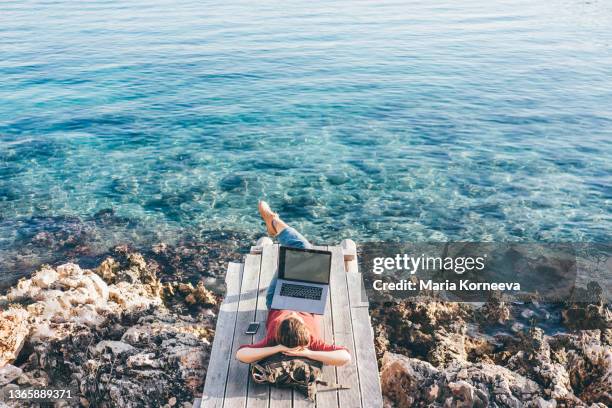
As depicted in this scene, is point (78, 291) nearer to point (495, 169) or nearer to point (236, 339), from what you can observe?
point (236, 339)

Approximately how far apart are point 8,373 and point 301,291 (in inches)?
201

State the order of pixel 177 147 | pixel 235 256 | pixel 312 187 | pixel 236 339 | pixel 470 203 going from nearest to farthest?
pixel 236 339 < pixel 235 256 < pixel 470 203 < pixel 312 187 < pixel 177 147

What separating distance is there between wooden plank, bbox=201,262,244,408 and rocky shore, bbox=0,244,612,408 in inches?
29.7

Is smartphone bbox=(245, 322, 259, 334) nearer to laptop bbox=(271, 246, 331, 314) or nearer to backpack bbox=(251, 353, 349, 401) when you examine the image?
laptop bbox=(271, 246, 331, 314)

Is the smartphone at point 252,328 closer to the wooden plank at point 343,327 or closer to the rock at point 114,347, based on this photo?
the wooden plank at point 343,327

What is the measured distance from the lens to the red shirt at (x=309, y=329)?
7328 millimetres

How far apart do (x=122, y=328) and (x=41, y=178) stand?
11.3 m

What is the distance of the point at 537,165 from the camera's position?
1883cm

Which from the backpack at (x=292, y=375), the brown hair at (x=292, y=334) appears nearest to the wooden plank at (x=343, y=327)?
the backpack at (x=292, y=375)

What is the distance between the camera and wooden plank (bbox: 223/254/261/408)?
685 centimetres

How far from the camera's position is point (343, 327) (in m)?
8.16

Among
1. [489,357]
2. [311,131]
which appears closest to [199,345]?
[489,357]

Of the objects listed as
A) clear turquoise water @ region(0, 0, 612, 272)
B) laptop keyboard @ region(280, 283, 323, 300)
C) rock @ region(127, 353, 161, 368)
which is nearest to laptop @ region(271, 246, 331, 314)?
laptop keyboard @ region(280, 283, 323, 300)

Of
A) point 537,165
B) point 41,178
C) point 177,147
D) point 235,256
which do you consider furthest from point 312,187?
point 41,178
